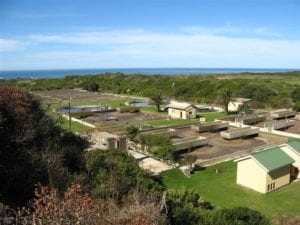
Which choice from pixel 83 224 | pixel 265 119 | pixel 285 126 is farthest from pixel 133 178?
pixel 265 119

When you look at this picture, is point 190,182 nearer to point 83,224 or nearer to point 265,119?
point 83,224

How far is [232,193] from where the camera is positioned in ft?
83.5

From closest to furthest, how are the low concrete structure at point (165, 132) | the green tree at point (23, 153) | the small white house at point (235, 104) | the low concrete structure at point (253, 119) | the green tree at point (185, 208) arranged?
the green tree at point (185, 208), the green tree at point (23, 153), the low concrete structure at point (165, 132), the low concrete structure at point (253, 119), the small white house at point (235, 104)

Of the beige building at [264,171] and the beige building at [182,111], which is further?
the beige building at [182,111]

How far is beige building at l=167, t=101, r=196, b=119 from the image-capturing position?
184ft

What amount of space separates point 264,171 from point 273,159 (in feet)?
6.70

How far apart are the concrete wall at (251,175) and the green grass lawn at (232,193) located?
0.49 meters

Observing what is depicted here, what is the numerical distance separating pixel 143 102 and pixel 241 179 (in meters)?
52.8

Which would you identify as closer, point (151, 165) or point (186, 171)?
point (186, 171)

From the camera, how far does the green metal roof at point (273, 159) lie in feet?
85.5

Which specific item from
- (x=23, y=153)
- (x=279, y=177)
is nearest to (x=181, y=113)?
(x=279, y=177)

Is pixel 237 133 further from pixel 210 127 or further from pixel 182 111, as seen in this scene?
pixel 182 111

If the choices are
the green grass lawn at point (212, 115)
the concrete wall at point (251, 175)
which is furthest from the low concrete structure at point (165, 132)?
the green grass lawn at point (212, 115)

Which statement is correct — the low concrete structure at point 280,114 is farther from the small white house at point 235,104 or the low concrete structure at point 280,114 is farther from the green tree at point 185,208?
the green tree at point 185,208
